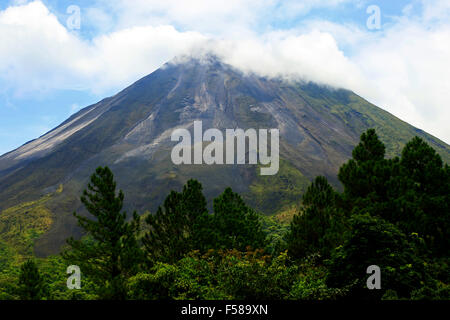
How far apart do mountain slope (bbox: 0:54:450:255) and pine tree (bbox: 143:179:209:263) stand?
68221 mm

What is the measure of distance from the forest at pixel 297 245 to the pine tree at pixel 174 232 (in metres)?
0.06

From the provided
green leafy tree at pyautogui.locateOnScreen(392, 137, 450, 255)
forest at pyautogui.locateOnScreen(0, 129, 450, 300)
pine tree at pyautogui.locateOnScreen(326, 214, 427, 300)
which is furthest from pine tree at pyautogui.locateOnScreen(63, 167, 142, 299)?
green leafy tree at pyautogui.locateOnScreen(392, 137, 450, 255)

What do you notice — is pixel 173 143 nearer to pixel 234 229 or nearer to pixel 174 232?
pixel 234 229

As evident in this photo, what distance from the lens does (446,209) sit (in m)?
20.6

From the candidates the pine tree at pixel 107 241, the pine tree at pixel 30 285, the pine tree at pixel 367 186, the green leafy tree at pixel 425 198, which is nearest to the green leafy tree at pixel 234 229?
the pine tree at pixel 107 241

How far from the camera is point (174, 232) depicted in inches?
945

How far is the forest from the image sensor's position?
12.9m

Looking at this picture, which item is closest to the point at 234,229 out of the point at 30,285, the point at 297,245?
the point at 297,245

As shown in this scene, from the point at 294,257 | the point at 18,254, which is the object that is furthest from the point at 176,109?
the point at 294,257

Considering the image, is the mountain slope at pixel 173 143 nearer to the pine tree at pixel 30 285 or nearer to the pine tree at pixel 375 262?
the pine tree at pixel 30 285

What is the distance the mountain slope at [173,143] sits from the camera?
10231 cm

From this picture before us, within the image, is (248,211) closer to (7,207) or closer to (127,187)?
(127,187)

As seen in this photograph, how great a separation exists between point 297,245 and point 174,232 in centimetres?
765
